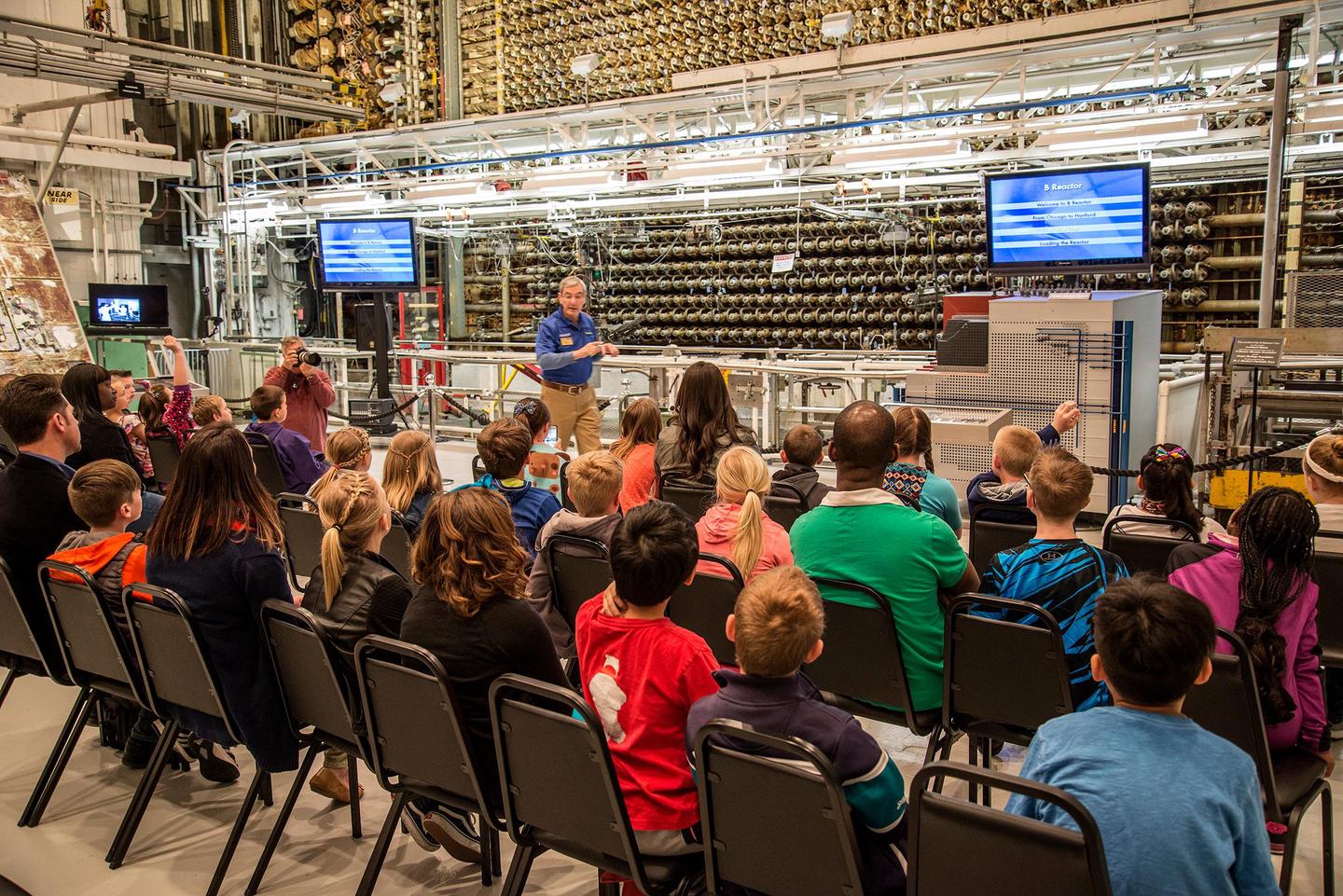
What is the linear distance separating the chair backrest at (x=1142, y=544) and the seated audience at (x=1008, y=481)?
0.28 m

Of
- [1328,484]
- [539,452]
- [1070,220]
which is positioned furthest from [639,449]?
[1070,220]

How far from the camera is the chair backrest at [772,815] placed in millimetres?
1787

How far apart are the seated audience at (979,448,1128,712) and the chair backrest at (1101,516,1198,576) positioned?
601 mm

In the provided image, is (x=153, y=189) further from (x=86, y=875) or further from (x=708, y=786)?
(x=708, y=786)

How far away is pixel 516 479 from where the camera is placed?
386 cm

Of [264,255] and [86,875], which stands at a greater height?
[264,255]

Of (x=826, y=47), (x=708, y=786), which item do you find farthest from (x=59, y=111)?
(x=708, y=786)

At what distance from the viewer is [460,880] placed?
286 cm

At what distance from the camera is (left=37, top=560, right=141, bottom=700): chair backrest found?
306 cm

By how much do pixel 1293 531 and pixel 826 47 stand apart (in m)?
10.5

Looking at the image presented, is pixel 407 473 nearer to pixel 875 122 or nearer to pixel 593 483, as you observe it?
pixel 593 483

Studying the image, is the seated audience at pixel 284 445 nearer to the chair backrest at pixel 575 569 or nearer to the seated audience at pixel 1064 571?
the chair backrest at pixel 575 569

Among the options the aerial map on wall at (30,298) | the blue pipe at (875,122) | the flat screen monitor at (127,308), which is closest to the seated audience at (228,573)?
the blue pipe at (875,122)

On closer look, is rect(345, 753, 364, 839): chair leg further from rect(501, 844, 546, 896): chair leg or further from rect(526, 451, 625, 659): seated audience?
rect(501, 844, 546, 896): chair leg
